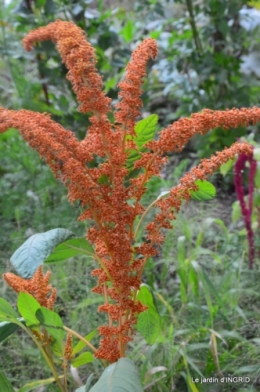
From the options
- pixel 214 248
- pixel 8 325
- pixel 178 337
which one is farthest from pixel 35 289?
pixel 214 248

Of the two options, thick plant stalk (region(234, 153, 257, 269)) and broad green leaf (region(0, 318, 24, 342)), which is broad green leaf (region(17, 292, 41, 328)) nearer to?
broad green leaf (region(0, 318, 24, 342))

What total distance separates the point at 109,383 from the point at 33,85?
1.86 metres

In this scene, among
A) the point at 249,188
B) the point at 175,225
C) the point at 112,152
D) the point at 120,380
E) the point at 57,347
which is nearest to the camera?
the point at 120,380

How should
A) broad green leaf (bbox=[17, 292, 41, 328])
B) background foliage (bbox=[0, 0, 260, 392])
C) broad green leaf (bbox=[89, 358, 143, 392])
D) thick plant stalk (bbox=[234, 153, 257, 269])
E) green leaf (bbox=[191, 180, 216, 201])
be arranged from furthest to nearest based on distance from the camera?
thick plant stalk (bbox=[234, 153, 257, 269]), background foliage (bbox=[0, 0, 260, 392]), green leaf (bbox=[191, 180, 216, 201]), broad green leaf (bbox=[17, 292, 41, 328]), broad green leaf (bbox=[89, 358, 143, 392])

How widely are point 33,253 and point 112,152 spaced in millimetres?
215

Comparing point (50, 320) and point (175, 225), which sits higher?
point (50, 320)

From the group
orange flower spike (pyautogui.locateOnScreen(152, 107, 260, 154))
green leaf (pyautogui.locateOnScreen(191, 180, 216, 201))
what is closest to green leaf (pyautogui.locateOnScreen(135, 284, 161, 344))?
green leaf (pyautogui.locateOnScreen(191, 180, 216, 201))

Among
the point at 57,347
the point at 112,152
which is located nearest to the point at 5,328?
the point at 57,347

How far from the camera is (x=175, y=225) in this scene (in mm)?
1895

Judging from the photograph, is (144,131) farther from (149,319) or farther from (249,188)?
(249,188)

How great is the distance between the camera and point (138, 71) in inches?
33.9

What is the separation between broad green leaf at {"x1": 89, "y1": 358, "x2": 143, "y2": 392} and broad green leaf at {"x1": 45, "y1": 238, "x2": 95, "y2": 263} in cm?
20

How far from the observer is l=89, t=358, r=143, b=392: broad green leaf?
772 millimetres

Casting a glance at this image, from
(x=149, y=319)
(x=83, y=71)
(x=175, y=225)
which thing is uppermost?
(x=83, y=71)
